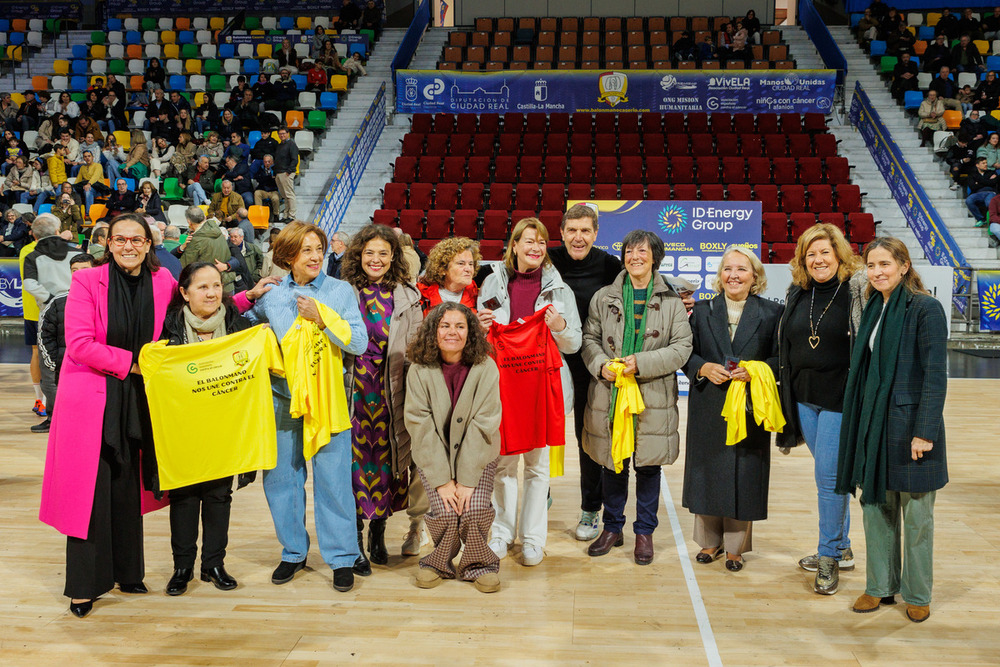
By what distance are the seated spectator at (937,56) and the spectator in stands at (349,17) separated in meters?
11.2

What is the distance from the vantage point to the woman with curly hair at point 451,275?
3.69 meters

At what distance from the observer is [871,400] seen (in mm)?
3078

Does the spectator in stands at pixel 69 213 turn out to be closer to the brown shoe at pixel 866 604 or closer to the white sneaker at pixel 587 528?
the white sneaker at pixel 587 528

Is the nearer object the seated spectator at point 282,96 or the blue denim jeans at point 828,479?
the blue denim jeans at point 828,479

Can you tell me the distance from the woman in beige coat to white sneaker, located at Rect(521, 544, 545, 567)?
0.27 metres

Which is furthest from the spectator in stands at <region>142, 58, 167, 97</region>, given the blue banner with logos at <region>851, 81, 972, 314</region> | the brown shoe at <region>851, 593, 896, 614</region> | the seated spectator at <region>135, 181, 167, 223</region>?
the brown shoe at <region>851, 593, 896, 614</region>

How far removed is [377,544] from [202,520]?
802 millimetres

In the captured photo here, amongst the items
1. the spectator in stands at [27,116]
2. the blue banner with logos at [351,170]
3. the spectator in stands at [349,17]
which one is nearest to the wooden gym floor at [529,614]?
the blue banner with logos at [351,170]

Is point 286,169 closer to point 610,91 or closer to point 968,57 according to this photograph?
point 610,91

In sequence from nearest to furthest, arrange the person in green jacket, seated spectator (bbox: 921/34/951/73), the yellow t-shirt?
1. the yellow t-shirt
2. the person in green jacket
3. seated spectator (bbox: 921/34/951/73)

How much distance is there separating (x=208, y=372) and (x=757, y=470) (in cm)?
234

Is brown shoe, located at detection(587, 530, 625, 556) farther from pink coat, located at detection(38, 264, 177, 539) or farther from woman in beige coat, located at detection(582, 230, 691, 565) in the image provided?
pink coat, located at detection(38, 264, 177, 539)

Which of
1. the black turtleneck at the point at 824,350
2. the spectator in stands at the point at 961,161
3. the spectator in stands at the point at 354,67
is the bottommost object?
the black turtleneck at the point at 824,350

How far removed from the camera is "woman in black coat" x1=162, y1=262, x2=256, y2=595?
10.5ft
